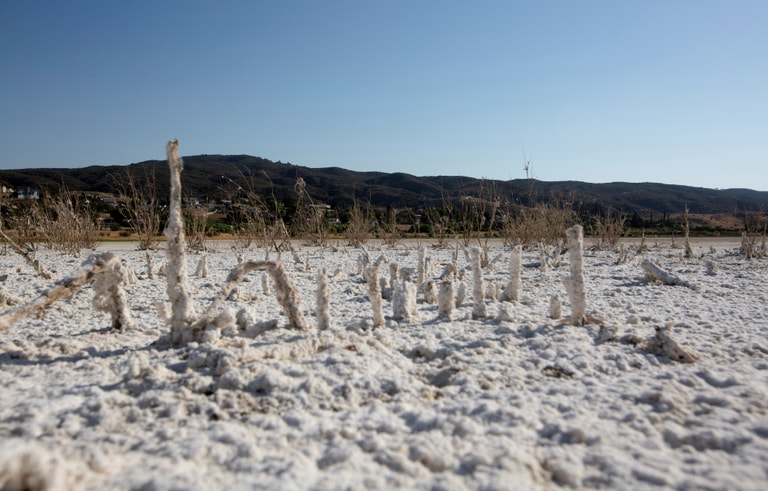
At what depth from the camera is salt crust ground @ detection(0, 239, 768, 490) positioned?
1.37 meters

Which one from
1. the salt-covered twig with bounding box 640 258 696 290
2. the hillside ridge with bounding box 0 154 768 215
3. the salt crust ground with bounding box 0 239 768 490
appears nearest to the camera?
the salt crust ground with bounding box 0 239 768 490

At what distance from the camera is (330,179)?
5534 centimetres

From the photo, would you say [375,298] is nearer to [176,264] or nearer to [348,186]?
[176,264]

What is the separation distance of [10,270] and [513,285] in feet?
25.0

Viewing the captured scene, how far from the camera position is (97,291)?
9.63ft

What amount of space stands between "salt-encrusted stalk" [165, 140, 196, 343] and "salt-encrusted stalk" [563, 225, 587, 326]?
238cm

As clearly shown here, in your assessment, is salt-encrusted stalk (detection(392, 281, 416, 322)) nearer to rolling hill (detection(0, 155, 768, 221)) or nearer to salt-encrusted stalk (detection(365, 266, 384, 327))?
salt-encrusted stalk (detection(365, 266, 384, 327))

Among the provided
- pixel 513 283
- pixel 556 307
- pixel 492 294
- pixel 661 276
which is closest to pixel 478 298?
pixel 556 307

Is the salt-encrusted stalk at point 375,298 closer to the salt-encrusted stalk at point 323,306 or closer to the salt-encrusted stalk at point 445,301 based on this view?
the salt-encrusted stalk at point 323,306

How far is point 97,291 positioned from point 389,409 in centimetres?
218

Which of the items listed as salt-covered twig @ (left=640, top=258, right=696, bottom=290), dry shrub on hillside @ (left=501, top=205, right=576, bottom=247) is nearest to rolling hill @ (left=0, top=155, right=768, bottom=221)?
dry shrub on hillside @ (left=501, top=205, right=576, bottom=247)

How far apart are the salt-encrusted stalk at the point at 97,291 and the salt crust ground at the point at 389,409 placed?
17cm

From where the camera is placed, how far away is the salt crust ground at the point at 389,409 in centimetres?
137

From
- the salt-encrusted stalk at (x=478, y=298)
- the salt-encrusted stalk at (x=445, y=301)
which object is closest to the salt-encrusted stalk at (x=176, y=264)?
the salt-encrusted stalk at (x=445, y=301)
